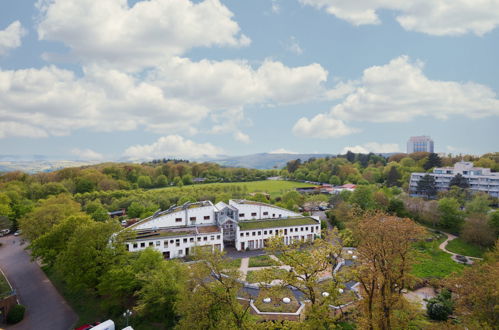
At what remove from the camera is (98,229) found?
29203mm

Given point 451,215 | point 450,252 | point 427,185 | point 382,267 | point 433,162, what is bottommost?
point 450,252

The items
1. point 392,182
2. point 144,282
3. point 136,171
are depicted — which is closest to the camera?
point 144,282

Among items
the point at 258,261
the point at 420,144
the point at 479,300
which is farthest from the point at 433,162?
the point at 420,144

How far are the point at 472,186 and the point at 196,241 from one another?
7414 centimetres

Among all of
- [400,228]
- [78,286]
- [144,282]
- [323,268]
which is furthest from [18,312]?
[400,228]

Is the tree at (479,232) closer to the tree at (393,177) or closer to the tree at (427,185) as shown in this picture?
the tree at (427,185)

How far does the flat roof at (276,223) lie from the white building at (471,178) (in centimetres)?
4968

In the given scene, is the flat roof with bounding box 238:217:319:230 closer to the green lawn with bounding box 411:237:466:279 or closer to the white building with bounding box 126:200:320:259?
the white building with bounding box 126:200:320:259

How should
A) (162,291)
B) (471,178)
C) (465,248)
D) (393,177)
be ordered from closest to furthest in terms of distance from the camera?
(162,291) → (465,248) → (471,178) → (393,177)

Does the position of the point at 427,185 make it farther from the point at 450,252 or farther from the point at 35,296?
the point at 35,296

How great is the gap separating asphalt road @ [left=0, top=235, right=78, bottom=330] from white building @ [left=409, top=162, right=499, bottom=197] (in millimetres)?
85559

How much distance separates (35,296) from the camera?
3306cm

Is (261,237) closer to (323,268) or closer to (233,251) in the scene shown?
(233,251)

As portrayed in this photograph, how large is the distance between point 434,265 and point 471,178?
164ft
